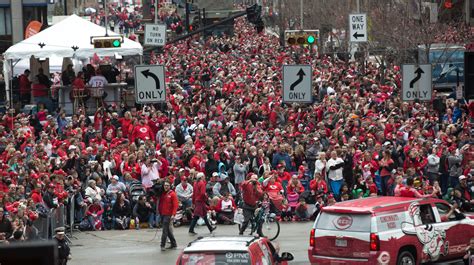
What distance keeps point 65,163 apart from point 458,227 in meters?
10.4

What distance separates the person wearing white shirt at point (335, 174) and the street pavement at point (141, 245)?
1748 mm

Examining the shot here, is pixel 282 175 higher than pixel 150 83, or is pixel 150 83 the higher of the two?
pixel 150 83

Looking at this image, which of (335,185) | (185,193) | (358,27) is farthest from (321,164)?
(358,27)

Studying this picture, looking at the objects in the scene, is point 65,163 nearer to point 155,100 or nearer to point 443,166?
point 155,100

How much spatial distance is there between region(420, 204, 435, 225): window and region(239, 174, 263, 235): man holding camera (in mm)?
5098

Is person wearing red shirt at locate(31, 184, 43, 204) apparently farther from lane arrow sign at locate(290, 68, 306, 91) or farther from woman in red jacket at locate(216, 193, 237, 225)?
lane arrow sign at locate(290, 68, 306, 91)

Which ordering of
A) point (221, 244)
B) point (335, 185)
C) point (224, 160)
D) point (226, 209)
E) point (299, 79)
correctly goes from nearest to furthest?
point (221, 244) → point (226, 209) → point (335, 185) → point (224, 160) → point (299, 79)

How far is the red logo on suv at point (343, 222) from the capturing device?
13.6 metres

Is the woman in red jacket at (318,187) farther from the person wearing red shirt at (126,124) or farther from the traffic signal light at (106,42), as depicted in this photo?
the traffic signal light at (106,42)

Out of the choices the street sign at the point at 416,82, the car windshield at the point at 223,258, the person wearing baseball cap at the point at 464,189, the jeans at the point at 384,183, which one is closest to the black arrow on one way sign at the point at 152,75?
the jeans at the point at 384,183

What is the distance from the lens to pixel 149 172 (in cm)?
2238

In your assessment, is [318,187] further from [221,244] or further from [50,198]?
[221,244]

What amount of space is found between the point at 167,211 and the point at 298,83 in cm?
945

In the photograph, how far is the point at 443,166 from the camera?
927 inches
